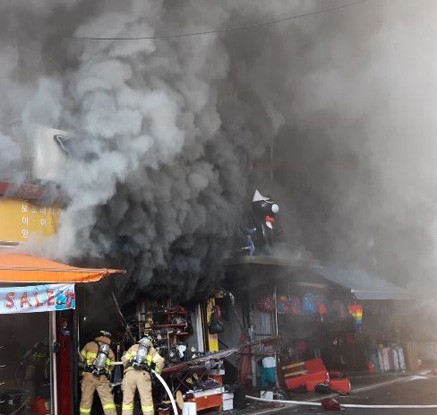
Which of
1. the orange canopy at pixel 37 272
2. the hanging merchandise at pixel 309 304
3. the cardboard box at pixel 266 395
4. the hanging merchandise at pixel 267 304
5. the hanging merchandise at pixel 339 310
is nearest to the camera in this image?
the orange canopy at pixel 37 272

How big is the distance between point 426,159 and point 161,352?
8.48m

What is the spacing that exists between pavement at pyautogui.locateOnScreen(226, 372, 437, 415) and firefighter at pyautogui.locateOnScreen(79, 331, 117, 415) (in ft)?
7.17

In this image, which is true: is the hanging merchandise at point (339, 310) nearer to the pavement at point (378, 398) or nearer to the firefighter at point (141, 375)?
the pavement at point (378, 398)

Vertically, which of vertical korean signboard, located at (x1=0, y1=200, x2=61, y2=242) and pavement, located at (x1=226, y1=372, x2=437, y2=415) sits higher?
vertical korean signboard, located at (x1=0, y1=200, x2=61, y2=242)

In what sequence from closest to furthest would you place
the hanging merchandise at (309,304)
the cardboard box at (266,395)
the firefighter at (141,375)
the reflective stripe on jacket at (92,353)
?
the firefighter at (141,375)
the reflective stripe on jacket at (92,353)
the cardboard box at (266,395)
the hanging merchandise at (309,304)

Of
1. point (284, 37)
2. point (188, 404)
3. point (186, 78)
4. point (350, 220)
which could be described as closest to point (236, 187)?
point (186, 78)

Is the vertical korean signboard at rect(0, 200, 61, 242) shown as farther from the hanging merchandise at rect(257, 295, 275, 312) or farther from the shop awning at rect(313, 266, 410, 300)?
the shop awning at rect(313, 266, 410, 300)

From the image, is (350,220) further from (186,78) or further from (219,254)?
(186,78)

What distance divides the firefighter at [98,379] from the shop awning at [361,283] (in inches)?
205

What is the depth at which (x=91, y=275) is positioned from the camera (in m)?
6.07

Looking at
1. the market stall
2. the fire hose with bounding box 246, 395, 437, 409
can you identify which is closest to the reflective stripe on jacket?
the market stall

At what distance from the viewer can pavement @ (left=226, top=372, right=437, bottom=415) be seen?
313 inches

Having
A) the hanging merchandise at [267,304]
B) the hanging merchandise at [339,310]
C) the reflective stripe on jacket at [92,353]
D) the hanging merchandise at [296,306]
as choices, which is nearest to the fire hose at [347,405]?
the hanging merchandise at [267,304]

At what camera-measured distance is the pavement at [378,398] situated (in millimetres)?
7953
